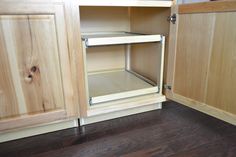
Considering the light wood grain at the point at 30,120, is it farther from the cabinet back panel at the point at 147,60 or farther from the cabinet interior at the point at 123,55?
the cabinet back panel at the point at 147,60

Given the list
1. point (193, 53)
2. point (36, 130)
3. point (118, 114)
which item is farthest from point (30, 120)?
point (193, 53)

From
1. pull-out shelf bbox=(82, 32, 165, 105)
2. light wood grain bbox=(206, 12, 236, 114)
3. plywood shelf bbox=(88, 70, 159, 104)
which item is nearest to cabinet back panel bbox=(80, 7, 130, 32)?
pull-out shelf bbox=(82, 32, 165, 105)

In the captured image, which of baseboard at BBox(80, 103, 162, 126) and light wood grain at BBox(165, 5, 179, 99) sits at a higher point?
light wood grain at BBox(165, 5, 179, 99)

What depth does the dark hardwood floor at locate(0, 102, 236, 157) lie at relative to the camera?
0.82 m

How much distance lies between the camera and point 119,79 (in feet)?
4.47

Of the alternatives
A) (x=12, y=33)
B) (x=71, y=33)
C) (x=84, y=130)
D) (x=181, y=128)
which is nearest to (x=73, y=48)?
(x=71, y=33)

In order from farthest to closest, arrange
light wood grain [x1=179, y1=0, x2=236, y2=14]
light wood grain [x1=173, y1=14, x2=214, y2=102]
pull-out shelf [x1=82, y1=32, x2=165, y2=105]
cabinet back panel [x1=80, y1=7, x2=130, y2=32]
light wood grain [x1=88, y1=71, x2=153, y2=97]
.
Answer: cabinet back panel [x1=80, y1=7, x2=130, y2=32] < light wood grain [x1=88, y1=71, x2=153, y2=97] < pull-out shelf [x1=82, y1=32, x2=165, y2=105] < light wood grain [x1=173, y1=14, x2=214, y2=102] < light wood grain [x1=179, y1=0, x2=236, y2=14]

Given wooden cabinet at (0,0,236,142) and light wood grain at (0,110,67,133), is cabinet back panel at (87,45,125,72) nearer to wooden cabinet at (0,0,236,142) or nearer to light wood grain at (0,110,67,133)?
wooden cabinet at (0,0,236,142)

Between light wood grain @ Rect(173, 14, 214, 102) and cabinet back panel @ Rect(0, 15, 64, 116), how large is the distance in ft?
1.93

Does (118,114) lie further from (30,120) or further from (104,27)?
(104,27)

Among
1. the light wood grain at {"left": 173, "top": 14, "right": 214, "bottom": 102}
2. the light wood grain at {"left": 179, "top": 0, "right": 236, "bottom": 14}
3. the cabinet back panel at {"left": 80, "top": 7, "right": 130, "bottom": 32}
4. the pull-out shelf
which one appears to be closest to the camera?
the light wood grain at {"left": 179, "top": 0, "right": 236, "bottom": 14}

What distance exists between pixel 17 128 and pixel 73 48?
438 mm

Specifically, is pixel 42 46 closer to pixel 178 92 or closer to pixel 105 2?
pixel 105 2

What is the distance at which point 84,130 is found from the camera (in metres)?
0.99
